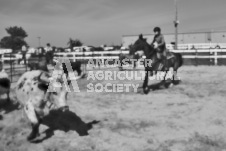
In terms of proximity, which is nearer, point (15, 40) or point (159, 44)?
point (159, 44)

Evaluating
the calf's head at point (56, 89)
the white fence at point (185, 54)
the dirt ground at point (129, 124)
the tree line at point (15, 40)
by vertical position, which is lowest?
the dirt ground at point (129, 124)

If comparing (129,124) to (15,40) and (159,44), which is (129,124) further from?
(15,40)

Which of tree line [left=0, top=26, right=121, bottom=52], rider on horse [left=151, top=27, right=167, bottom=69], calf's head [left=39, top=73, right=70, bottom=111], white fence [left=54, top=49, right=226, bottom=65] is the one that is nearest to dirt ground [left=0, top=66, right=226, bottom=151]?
calf's head [left=39, top=73, right=70, bottom=111]

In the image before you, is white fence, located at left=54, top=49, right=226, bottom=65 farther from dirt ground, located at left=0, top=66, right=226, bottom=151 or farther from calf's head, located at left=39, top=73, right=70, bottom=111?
calf's head, located at left=39, top=73, right=70, bottom=111

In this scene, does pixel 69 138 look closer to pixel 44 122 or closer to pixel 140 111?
pixel 44 122

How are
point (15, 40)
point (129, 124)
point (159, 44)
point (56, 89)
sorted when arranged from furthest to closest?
point (15, 40) < point (159, 44) < point (129, 124) < point (56, 89)

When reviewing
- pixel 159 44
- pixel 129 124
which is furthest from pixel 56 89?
pixel 159 44

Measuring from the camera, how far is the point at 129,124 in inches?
233

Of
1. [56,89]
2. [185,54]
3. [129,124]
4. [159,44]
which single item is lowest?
[129,124]

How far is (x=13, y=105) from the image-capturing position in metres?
7.55

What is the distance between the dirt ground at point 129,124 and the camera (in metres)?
4.82

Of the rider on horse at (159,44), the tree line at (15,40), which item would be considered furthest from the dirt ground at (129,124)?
the tree line at (15,40)

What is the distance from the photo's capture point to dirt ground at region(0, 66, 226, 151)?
482 cm

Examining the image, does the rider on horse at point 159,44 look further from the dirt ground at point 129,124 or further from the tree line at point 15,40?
the tree line at point 15,40
